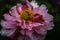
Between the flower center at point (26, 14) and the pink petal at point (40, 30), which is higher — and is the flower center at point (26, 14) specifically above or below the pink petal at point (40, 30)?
above

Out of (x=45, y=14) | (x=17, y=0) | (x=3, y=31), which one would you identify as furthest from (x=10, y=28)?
(x=17, y=0)

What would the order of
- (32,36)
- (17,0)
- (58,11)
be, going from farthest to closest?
1. (58,11)
2. (17,0)
3. (32,36)

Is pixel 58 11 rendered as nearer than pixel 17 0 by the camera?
No

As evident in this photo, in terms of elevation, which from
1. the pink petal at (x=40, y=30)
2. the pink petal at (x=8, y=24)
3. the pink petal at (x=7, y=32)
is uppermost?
the pink petal at (x=8, y=24)

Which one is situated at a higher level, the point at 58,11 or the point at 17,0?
the point at 17,0

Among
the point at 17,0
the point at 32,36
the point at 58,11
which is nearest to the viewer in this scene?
the point at 32,36

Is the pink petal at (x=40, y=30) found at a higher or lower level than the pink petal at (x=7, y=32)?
lower

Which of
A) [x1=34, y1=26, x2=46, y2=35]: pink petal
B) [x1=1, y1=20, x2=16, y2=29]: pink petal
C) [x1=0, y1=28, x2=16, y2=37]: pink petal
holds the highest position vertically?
[x1=1, y1=20, x2=16, y2=29]: pink petal

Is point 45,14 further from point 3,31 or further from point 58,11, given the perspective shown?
Result: point 58,11
